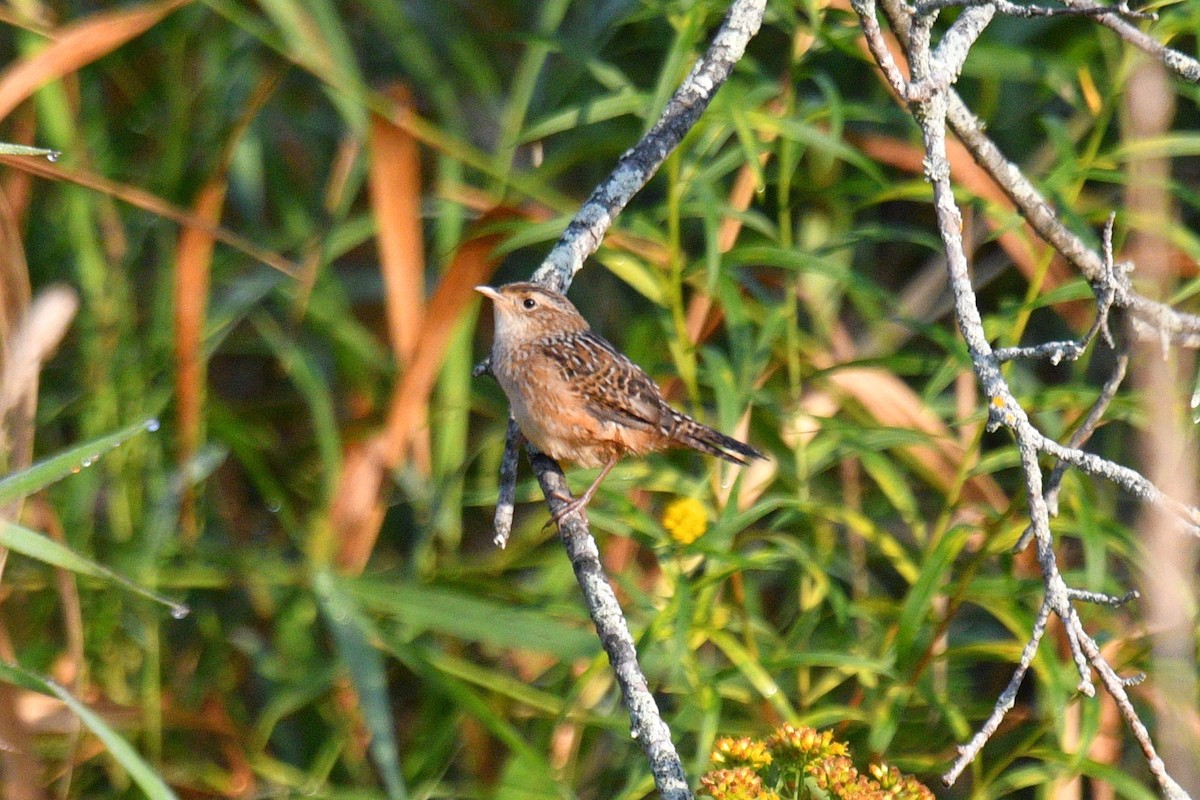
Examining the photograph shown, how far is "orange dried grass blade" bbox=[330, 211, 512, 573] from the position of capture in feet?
12.9

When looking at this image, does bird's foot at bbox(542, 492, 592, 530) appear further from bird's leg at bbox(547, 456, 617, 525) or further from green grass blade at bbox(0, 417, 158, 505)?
green grass blade at bbox(0, 417, 158, 505)

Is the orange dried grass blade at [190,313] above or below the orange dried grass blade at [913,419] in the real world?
below

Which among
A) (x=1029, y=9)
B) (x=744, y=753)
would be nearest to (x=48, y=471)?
(x=744, y=753)

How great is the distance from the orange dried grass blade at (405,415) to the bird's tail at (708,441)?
77 cm

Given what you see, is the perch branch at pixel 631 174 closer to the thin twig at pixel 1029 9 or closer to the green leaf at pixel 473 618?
the green leaf at pixel 473 618

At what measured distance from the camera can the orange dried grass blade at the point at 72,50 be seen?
149 inches

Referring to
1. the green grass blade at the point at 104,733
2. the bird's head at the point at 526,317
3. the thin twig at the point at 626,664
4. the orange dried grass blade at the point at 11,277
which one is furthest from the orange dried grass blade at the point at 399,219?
the green grass blade at the point at 104,733

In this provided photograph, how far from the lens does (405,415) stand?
A: 403 cm

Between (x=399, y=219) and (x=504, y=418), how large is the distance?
714mm

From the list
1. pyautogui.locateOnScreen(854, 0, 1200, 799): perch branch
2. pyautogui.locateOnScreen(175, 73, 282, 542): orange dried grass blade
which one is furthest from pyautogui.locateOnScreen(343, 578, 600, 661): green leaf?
pyautogui.locateOnScreen(854, 0, 1200, 799): perch branch

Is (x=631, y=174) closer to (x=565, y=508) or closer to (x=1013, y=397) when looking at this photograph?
(x=565, y=508)

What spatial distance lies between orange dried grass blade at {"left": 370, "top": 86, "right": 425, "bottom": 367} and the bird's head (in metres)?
0.27

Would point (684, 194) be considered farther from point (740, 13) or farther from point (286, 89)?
point (286, 89)

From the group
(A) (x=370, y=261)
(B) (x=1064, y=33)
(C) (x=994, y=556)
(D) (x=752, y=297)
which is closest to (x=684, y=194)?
(D) (x=752, y=297)
